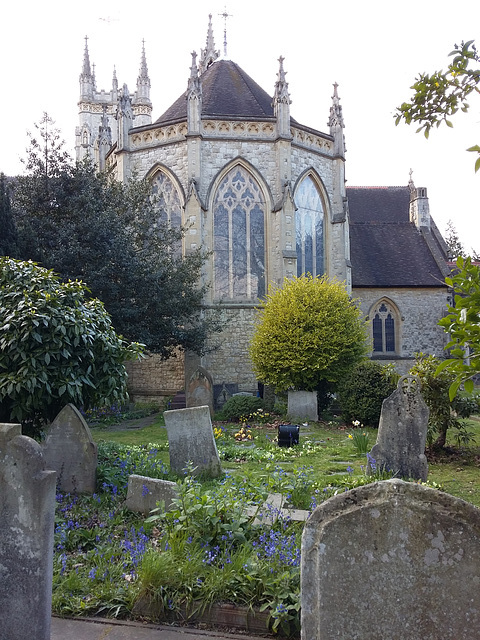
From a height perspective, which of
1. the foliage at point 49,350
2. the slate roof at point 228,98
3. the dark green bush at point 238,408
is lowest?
the dark green bush at point 238,408

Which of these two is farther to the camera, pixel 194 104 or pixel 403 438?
pixel 194 104

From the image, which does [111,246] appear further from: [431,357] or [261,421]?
[431,357]

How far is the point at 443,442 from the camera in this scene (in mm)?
9438

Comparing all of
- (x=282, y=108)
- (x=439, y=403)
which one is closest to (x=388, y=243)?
(x=282, y=108)

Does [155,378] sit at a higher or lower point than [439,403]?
lower

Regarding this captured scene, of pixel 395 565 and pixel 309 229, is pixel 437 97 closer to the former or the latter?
pixel 395 565

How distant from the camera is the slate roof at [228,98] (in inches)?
824

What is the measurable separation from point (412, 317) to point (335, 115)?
1036cm

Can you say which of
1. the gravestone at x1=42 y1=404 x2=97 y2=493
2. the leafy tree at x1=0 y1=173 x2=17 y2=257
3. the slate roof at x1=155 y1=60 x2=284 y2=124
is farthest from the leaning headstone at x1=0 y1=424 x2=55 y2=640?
the slate roof at x1=155 y1=60 x2=284 y2=124

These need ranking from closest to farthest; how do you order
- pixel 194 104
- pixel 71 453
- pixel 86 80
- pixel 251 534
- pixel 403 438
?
1. pixel 251 534
2. pixel 71 453
3. pixel 403 438
4. pixel 194 104
5. pixel 86 80

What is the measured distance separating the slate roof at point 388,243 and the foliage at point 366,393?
12482mm

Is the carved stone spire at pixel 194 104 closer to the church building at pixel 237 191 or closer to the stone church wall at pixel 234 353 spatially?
the church building at pixel 237 191

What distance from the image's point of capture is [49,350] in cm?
662

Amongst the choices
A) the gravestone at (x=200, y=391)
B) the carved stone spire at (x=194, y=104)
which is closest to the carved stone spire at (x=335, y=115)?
the carved stone spire at (x=194, y=104)
